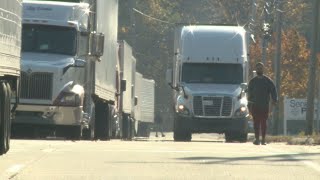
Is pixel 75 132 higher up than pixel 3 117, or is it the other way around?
pixel 3 117

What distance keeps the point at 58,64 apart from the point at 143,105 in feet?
98.5

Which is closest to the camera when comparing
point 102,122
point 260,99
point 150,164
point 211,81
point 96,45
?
point 150,164

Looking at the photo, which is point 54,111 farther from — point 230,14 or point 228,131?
point 230,14

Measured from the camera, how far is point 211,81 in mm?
31156

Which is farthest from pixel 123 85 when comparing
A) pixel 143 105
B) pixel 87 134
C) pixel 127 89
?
pixel 143 105

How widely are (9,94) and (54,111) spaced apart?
9421 millimetres

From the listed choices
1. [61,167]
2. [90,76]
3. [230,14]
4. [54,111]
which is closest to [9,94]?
[61,167]

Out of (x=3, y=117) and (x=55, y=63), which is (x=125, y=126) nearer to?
(x=55, y=63)

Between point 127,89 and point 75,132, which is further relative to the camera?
point 127,89

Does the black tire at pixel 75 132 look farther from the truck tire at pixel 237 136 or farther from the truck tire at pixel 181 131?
the truck tire at pixel 237 136

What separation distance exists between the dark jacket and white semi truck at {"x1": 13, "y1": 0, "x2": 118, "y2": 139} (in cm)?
443

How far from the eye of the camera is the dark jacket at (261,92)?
24.6 meters

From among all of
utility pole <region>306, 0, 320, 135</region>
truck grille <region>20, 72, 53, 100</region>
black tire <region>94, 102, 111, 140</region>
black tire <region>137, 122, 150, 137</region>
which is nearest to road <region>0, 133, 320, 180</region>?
truck grille <region>20, 72, 53, 100</region>

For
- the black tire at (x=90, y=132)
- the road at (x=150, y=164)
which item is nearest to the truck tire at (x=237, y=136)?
the black tire at (x=90, y=132)
